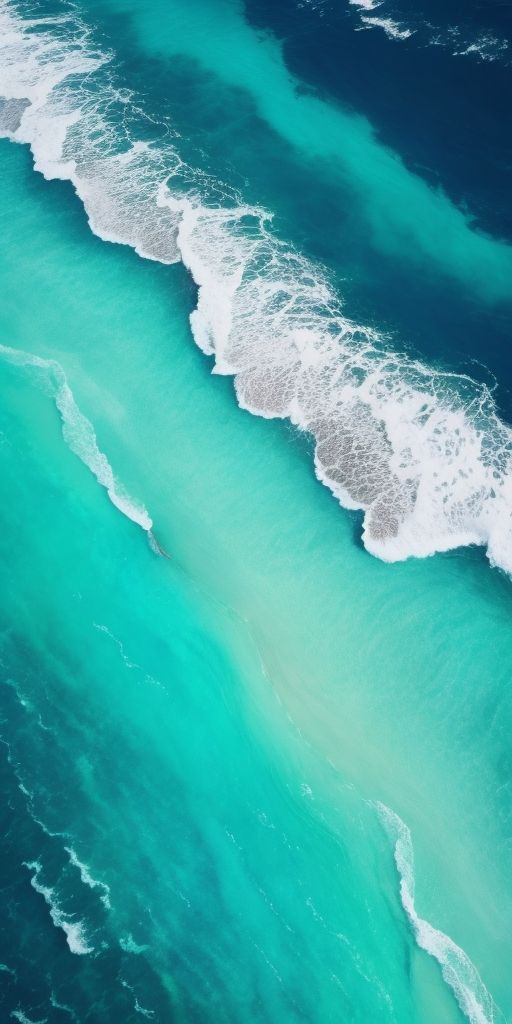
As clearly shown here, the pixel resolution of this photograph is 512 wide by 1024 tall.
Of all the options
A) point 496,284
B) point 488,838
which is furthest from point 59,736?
point 496,284

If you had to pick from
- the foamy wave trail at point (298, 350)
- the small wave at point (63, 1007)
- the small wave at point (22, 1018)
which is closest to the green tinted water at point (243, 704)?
the small wave at point (63, 1007)

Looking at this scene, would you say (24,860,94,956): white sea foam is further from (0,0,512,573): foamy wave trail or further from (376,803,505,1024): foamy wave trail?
(0,0,512,573): foamy wave trail

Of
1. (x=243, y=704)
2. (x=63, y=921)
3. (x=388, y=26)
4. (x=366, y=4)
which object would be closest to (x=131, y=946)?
(x=63, y=921)

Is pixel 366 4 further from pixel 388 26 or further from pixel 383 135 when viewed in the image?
pixel 383 135

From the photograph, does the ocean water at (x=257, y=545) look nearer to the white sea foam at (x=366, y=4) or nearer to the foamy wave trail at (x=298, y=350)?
the foamy wave trail at (x=298, y=350)

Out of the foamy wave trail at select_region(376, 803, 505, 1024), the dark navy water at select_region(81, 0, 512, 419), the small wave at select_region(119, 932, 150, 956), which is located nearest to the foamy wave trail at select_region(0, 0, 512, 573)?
the dark navy water at select_region(81, 0, 512, 419)

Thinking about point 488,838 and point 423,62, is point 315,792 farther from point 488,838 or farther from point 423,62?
point 423,62
